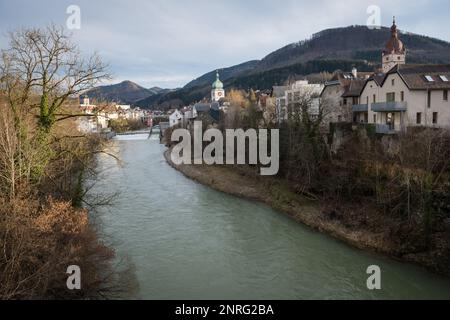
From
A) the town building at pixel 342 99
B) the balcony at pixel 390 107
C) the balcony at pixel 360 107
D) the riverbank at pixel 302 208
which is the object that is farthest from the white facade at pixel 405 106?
the riverbank at pixel 302 208

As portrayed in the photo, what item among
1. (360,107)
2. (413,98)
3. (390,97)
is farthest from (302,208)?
(360,107)

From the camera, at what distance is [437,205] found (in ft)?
59.9

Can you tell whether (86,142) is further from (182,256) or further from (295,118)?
(295,118)

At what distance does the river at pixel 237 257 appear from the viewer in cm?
1394

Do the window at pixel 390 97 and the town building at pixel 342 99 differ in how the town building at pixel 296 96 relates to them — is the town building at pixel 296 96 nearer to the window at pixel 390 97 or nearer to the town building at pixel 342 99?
the town building at pixel 342 99

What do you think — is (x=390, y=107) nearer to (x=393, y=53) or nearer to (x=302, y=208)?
(x=302, y=208)

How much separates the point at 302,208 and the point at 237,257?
8.24 m

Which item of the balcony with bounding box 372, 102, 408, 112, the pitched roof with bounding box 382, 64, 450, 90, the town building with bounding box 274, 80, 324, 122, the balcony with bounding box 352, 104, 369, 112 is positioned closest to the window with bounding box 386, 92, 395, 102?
the balcony with bounding box 372, 102, 408, 112

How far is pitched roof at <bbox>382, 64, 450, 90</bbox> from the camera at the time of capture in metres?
25.2

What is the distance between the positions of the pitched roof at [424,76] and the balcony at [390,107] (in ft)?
4.51

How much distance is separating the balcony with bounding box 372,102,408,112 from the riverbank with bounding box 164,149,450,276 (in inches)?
346
